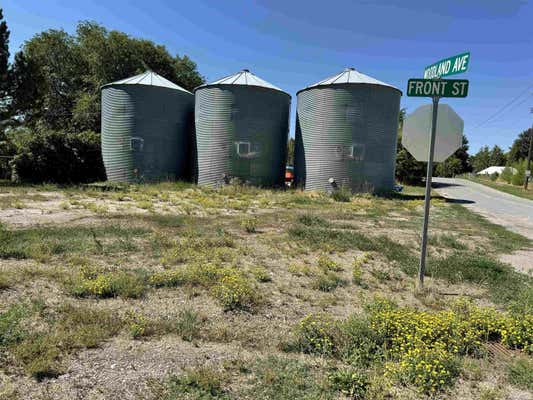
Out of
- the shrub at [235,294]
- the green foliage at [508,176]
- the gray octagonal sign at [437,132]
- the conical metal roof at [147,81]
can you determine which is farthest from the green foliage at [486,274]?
the green foliage at [508,176]

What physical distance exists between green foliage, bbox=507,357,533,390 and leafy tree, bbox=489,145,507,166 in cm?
11198

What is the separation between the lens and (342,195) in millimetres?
16531

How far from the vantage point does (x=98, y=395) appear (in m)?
2.52

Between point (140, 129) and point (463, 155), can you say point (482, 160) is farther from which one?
point (140, 129)

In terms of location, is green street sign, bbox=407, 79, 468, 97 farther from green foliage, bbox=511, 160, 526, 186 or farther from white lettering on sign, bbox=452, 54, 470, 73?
green foliage, bbox=511, 160, 526, 186

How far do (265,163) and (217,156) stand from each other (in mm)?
2635

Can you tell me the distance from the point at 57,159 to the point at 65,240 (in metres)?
15.0

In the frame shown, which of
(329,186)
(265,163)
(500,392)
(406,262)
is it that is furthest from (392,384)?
(265,163)

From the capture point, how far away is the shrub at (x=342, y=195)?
16391mm

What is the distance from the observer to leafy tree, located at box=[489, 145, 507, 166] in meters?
96.5

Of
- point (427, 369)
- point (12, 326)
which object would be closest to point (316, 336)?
point (427, 369)

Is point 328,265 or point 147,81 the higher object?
point 147,81


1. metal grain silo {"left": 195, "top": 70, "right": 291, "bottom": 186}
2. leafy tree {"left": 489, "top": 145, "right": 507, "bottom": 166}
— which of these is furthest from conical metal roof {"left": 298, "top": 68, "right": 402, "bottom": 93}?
leafy tree {"left": 489, "top": 145, "right": 507, "bottom": 166}

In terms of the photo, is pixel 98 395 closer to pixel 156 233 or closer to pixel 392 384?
pixel 392 384
